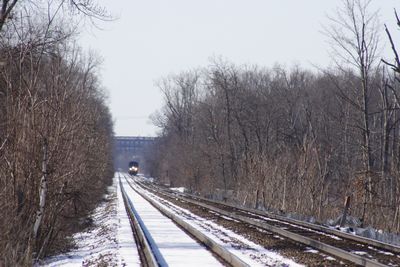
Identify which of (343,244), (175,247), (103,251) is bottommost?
(103,251)

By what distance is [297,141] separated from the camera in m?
52.8

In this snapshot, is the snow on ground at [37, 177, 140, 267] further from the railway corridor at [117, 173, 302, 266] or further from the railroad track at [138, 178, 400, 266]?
the railroad track at [138, 178, 400, 266]

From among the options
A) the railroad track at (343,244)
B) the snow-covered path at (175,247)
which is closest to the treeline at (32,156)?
the snow-covered path at (175,247)

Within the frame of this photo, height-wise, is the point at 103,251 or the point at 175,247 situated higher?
the point at 175,247

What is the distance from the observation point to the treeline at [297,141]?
27219mm

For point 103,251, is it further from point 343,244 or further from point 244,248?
point 343,244

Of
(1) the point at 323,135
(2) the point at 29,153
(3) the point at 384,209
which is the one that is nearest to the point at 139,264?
(2) the point at 29,153

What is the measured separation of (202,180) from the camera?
59.4m

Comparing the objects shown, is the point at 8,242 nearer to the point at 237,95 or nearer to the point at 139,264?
the point at 139,264

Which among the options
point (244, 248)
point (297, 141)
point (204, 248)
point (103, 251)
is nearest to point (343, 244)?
point (244, 248)

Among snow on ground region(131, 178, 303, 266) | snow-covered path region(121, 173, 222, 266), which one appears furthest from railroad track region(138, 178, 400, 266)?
snow-covered path region(121, 173, 222, 266)

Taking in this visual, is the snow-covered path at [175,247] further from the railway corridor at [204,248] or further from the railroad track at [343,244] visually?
the railroad track at [343,244]

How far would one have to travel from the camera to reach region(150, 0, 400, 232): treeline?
27.2 meters

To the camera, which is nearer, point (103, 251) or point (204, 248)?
point (204, 248)
